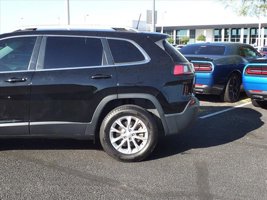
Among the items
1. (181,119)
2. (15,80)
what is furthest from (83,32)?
(181,119)

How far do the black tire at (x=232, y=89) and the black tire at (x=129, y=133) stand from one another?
533cm

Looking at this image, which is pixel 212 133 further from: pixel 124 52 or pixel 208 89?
pixel 208 89

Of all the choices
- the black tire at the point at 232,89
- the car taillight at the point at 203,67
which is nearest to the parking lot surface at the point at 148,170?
the car taillight at the point at 203,67

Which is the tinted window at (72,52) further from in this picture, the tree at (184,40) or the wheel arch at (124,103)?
the tree at (184,40)

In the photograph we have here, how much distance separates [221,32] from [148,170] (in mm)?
86149

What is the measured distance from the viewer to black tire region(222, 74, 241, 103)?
33.3ft

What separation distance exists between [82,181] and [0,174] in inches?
38.9

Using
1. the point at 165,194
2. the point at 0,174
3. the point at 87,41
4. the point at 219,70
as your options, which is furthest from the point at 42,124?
the point at 219,70

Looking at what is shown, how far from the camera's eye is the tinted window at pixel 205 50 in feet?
34.9

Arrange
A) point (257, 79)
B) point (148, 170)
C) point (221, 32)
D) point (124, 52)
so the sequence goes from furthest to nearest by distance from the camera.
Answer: point (221, 32) < point (257, 79) < point (124, 52) < point (148, 170)

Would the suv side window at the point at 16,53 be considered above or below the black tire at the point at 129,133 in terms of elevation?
above

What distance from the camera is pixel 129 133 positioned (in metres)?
5.30

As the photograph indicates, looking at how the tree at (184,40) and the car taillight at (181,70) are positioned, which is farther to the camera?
the tree at (184,40)

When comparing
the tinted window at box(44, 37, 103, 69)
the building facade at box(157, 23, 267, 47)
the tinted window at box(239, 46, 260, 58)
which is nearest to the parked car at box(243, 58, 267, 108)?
the tinted window at box(239, 46, 260, 58)
